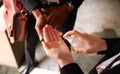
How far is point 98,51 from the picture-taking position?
43.3 inches

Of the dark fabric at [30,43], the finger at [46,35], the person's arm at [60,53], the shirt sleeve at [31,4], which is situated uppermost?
the shirt sleeve at [31,4]

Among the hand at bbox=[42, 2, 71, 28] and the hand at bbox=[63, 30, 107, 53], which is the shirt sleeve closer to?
the hand at bbox=[42, 2, 71, 28]

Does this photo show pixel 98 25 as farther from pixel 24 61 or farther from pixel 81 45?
pixel 81 45

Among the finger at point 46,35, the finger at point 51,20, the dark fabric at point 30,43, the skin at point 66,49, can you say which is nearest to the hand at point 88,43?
the skin at point 66,49

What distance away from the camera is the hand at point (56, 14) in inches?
51.6

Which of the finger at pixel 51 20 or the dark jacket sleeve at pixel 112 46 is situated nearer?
the dark jacket sleeve at pixel 112 46

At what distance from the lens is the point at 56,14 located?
131 centimetres

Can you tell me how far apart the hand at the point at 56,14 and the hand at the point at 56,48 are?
14cm

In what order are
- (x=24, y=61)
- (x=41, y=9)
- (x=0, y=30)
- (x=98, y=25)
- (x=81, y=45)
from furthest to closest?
(x=98, y=25) < (x=24, y=61) < (x=0, y=30) < (x=41, y=9) < (x=81, y=45)

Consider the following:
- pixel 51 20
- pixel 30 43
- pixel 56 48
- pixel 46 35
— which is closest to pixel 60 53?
pixel 56 48

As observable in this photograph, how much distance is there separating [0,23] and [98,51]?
72 centimetres

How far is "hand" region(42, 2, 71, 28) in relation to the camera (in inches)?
51.6

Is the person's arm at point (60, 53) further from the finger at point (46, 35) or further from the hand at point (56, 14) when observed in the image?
the hand at point (56, 14)

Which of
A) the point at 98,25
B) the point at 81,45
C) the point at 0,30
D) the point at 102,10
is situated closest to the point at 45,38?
the point at 81,45
